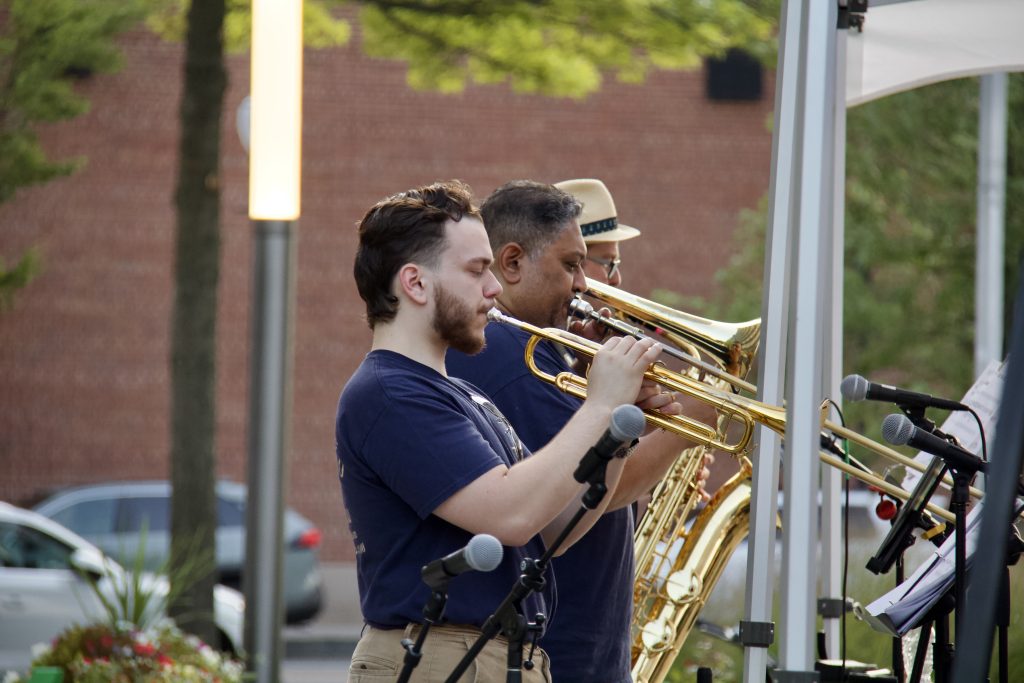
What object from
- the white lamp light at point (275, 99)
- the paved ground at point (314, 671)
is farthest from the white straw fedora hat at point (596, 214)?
the paved ground at point (314, 671)

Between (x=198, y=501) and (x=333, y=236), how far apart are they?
10.3m

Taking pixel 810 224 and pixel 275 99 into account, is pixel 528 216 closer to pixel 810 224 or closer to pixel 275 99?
pixel 810 224

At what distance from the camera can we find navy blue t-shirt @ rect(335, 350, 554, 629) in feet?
8.41

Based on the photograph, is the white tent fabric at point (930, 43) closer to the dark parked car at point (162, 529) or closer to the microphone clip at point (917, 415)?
the microphone clip at point (917, 415)

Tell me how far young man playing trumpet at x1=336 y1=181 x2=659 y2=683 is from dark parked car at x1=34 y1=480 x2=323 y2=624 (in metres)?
10.5

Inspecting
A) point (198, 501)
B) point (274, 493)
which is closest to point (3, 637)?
point (198, 501)

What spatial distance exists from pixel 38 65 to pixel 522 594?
7.88 m

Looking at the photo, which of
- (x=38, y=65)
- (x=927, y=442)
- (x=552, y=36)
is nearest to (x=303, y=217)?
(x=38, y=65)

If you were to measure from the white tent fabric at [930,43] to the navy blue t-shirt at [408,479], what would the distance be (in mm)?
1982

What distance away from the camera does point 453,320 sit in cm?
275

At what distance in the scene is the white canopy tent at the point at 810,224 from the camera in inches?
102

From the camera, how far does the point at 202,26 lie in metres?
8.30

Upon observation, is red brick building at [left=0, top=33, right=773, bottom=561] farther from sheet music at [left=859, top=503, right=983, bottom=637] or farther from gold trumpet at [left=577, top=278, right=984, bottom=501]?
sheet music at [left=859, top=503, right=983, bottom=637]

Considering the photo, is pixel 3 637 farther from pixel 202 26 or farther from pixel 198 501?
pixel 202 26
